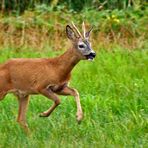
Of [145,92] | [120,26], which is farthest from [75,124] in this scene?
[120,26]

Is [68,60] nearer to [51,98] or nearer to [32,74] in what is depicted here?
[32,74]

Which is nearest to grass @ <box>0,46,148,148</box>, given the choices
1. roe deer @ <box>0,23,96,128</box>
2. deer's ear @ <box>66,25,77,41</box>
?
roe deer @ <box>0,23,96,128</box>

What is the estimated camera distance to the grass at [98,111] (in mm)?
8141

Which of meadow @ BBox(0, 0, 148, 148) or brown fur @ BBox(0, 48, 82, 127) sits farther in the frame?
brown fur @ BBox(0, 48, 82, 127)

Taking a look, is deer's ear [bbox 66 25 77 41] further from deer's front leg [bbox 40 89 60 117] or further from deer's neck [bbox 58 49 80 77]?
deer's front leg [bbox 40 89 60 117]

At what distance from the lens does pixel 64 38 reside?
14445 mm

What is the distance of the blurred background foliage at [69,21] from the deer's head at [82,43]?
4330 mm

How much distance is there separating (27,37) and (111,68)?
2.94 metres

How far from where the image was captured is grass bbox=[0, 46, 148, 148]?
320 inches

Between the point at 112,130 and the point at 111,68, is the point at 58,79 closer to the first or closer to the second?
the point at 112,130

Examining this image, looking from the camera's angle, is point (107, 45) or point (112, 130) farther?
point (107, 45)

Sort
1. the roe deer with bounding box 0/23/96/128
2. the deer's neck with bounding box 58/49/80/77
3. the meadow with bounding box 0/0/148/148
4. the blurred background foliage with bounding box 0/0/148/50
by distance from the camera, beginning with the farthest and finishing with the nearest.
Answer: the blurred background foliage with bounding box 0/0/148/50
the deer's neck with bounding box 58/49/80/77
the roe deer with bounding box 0/23/96/128
the meadow with bounding box 0/0/148/148

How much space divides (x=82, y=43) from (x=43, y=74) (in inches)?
22.7

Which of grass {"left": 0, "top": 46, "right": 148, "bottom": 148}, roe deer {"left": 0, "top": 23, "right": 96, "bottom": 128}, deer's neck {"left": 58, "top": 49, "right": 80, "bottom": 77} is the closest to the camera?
grass {"left": 0, "top": 46, "right": 148, "bottom": 148}
